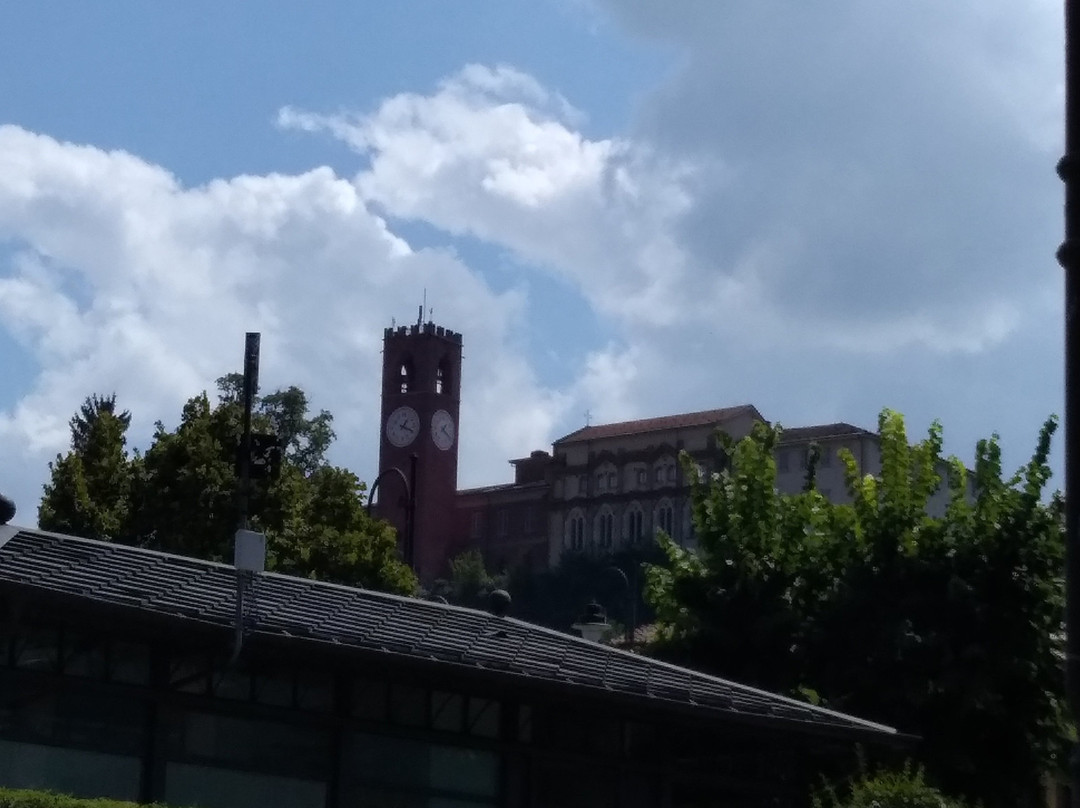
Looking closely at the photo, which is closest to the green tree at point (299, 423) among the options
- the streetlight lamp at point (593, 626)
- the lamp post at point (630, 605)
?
the lamp post at point (630, 605)

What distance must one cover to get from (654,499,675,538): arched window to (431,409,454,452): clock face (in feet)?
54.9

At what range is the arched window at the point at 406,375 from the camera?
133 meters

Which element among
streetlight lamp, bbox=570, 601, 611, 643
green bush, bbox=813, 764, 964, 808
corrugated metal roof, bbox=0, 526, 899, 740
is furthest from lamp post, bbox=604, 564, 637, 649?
Answer: green bush, bbox=813, 764, 964, 808

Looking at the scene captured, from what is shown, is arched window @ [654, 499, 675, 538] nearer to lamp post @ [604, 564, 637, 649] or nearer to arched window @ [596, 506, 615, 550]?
arched window @ [596, 506, 615, 550]

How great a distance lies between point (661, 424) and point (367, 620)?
360ft

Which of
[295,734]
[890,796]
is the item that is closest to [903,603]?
[890,796]

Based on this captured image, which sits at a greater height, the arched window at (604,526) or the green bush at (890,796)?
the arched window at (604,526)

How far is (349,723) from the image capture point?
57.4 ft

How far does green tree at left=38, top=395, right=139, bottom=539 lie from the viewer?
128 feet

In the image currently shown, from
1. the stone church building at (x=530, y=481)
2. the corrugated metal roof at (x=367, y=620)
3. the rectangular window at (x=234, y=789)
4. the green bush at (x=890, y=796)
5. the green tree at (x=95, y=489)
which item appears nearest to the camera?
the rectangular window at (x=234, y=789)

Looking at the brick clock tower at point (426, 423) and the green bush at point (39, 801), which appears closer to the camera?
the green bush at point (39, 801)

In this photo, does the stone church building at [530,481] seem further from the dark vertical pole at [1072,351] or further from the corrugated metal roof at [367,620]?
the dark vertical pole at [1072,351]

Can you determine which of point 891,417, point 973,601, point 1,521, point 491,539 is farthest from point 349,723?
point 491,539

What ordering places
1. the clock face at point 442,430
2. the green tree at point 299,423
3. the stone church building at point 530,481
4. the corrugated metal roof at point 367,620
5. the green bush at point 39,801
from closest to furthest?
the green bush at point 39,801 < the corrugated metal roof at point 367,620 < the green tree at point 299,423 < the stone church building at point 530,481 < the clock face at point 442,430
